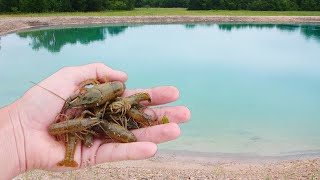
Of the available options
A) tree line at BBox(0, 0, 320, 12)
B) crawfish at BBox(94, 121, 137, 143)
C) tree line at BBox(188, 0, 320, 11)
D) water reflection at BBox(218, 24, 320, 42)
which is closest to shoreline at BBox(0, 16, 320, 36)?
water reflection at BBox(218, 24, 320, 42)

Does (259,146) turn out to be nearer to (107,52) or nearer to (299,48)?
(107,52)

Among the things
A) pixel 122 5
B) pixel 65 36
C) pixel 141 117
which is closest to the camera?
pixel 141 117

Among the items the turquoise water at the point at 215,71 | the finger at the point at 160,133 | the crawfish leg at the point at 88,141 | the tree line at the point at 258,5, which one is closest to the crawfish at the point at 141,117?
the finger at the point at 160,133

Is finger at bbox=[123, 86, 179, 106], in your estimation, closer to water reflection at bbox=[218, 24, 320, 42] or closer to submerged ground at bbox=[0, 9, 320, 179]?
submerged ground at bbox=[0, 9, 320, 179]

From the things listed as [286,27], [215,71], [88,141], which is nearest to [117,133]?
[88,141]

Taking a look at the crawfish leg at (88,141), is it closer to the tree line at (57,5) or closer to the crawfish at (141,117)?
the crawfish at (141,117)

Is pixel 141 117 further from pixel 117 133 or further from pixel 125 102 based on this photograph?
pixel 117 133

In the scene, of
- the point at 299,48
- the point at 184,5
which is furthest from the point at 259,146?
the point at 184,5
